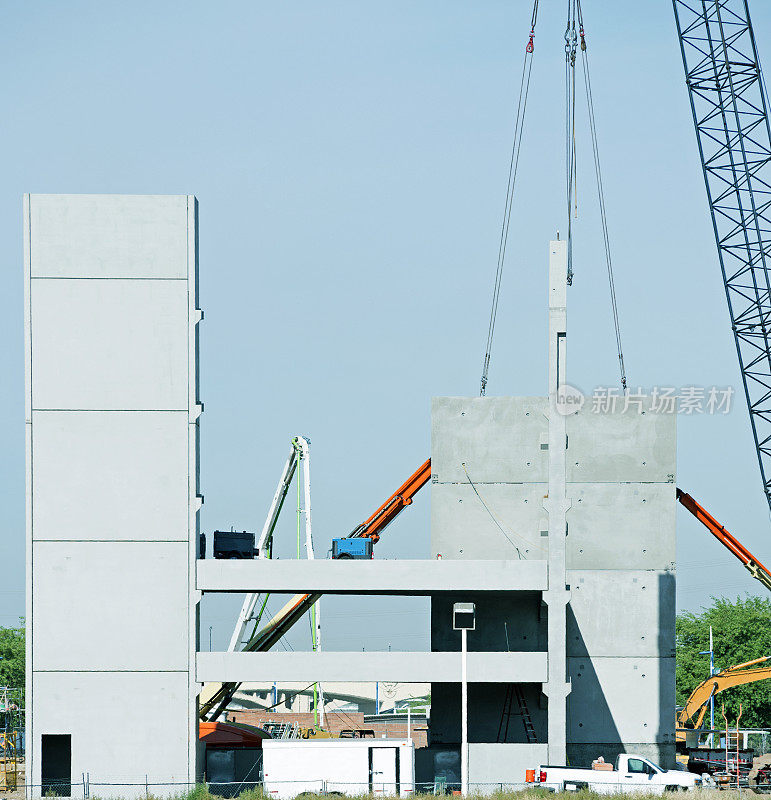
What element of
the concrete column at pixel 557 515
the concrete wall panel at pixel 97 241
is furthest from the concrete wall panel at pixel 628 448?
the concrete wall panel at pixel 97 241

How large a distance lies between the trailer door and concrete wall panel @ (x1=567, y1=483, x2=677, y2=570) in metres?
14.3

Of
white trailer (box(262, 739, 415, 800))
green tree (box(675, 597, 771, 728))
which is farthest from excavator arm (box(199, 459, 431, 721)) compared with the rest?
green tree (box(675, 597, 771, 728))

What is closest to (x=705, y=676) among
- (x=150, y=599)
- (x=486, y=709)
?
(x=486, y=709)

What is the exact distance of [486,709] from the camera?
5606 cm

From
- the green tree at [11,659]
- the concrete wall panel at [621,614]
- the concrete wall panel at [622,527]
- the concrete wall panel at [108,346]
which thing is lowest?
the green tree at [11,659]

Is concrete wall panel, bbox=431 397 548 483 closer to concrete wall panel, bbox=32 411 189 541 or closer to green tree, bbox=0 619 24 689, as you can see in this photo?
concrete wall panel, bbox=32 411 189 541

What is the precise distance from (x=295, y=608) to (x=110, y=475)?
11897 mm

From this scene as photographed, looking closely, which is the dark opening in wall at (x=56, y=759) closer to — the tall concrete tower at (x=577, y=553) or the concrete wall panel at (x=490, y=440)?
the tall concrete tower at (x=577, y=553)

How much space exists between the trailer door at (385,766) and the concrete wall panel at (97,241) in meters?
19.2

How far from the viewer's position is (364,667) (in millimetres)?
49062

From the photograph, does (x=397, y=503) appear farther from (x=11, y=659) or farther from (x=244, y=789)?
(x=11, y=659)

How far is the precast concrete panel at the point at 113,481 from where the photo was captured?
48344mm

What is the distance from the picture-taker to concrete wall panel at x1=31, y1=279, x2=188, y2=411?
4981 centimetres

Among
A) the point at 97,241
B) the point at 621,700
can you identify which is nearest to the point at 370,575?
the point at 621,700
